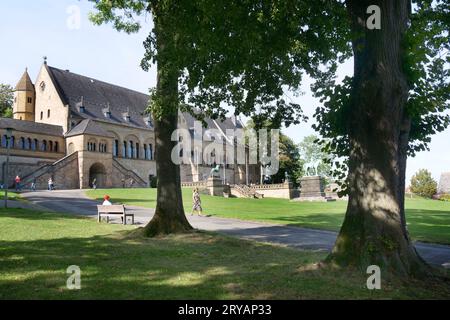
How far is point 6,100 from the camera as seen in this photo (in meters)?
70.3

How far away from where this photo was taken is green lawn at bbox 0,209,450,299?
6348 mm

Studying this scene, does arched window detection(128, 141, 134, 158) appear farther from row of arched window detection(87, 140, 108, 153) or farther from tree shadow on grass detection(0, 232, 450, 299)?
tree shadow on grass detection(0, 232, 450, 299)

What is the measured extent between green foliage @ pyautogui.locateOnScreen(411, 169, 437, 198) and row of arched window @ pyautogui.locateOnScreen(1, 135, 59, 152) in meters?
67.4

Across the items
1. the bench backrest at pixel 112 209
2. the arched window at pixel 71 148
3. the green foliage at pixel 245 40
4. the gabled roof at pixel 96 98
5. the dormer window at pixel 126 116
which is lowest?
the bench backrest at pixel 112 209

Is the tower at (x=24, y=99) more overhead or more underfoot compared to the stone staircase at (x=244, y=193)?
more overhead

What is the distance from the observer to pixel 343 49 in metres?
9.71

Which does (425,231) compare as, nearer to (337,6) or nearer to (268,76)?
(268,76)

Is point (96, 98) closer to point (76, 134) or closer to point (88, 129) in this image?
point (88, 129)

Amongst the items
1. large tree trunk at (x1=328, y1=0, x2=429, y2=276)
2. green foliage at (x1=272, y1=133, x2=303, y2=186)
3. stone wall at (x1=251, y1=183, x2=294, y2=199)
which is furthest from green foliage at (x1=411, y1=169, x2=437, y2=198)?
large tree trunk at (x1=328, y1=0, x2=429, y2=276)

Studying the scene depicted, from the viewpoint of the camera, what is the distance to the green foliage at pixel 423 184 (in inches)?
3216

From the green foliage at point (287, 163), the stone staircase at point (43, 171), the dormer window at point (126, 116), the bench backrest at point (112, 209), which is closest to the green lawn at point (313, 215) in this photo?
the bench backrest at point (112, 209)

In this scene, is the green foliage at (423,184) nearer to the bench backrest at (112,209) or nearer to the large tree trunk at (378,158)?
the bench backrest at (112,209)

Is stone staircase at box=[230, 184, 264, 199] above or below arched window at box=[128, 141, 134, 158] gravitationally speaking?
below
